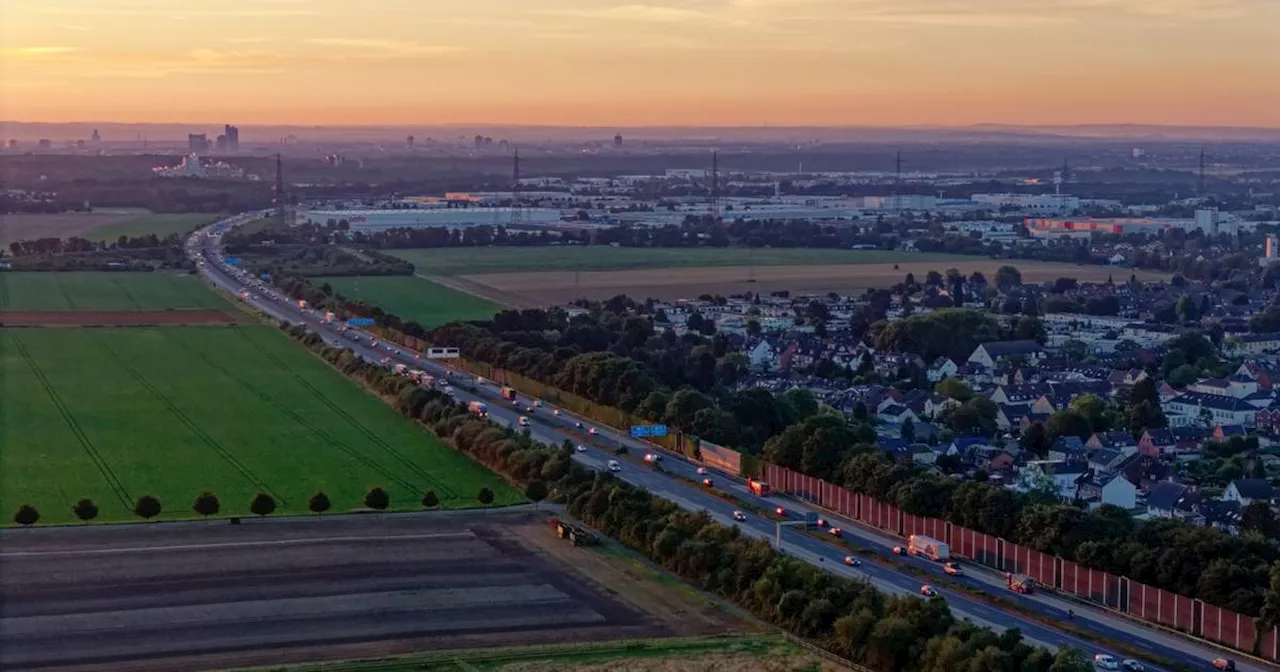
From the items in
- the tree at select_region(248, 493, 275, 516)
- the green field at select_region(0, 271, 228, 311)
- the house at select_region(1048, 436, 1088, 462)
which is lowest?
the house at select_region(1048, 436, 1088, 462)

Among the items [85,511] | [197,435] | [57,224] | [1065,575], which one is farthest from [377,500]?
[57,224]

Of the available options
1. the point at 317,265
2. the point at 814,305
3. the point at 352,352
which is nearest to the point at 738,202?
the point at 317,265

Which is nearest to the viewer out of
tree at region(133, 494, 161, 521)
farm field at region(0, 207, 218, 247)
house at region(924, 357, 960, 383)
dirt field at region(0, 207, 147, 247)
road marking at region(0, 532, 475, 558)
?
road marking at region(0, 532, 475, 558)

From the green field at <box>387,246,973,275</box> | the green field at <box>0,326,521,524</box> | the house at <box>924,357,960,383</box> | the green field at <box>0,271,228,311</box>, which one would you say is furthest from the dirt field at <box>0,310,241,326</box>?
the house at <box>924,357,960,383</box>

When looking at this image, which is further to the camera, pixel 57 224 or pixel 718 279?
pixel 57 224

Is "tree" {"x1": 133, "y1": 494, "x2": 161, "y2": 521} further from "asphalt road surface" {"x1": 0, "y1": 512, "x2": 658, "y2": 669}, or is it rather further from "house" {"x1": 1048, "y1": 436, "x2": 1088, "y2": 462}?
"house" {"x1": 1048, "y1": 436, "x2": 1088, "y2": 462}

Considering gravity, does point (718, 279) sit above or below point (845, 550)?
below

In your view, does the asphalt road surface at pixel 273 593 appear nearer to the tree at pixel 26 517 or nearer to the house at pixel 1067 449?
the tree at pixel 26 517

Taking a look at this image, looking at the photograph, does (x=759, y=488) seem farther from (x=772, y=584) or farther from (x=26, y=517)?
(x=26, y=517)
